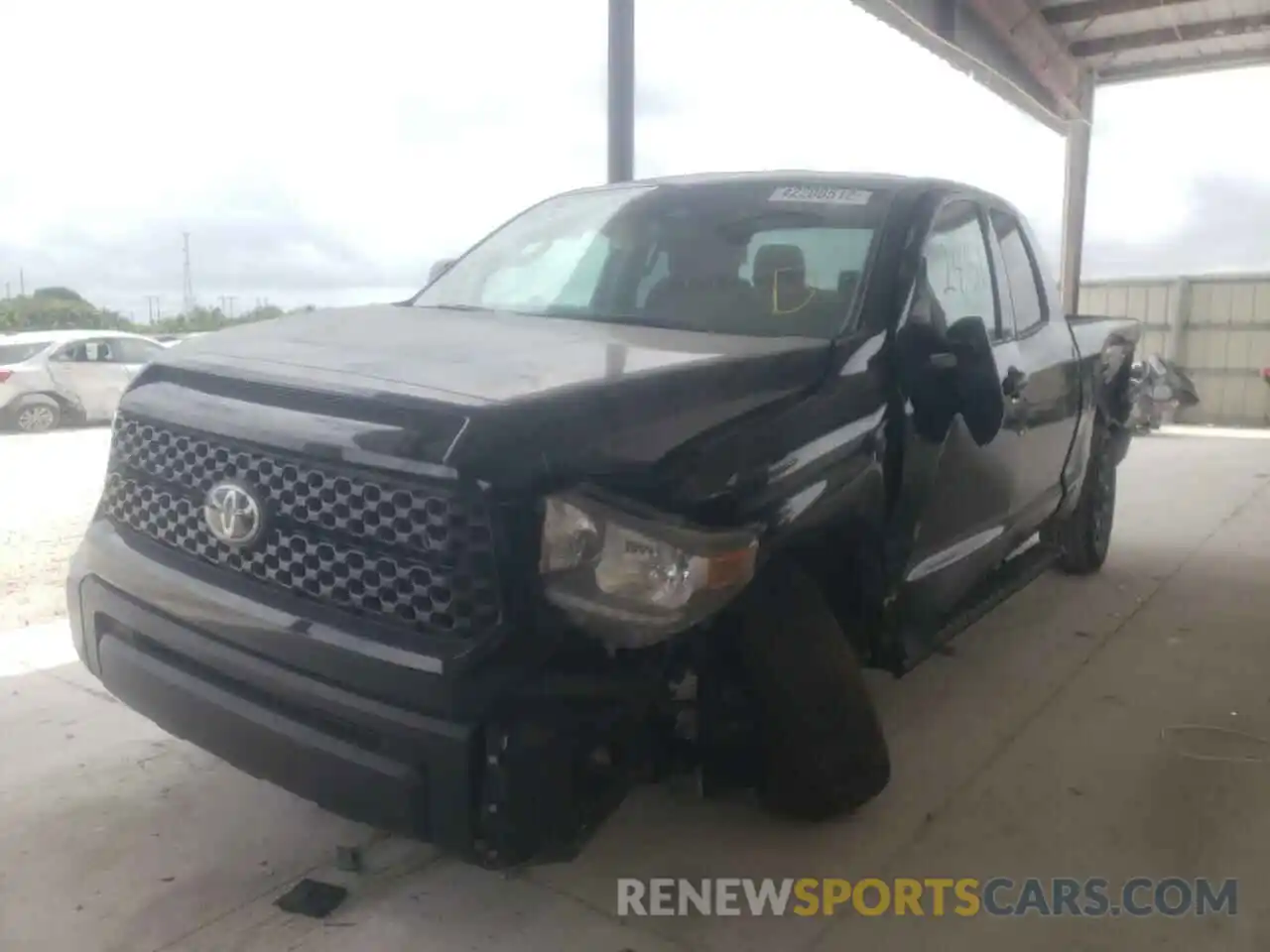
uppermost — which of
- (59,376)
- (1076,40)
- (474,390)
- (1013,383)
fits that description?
(1076,40)

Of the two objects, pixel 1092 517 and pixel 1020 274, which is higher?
pixel 1020 274

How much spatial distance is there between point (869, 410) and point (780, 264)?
612 mm

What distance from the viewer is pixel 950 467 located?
9.77 ft

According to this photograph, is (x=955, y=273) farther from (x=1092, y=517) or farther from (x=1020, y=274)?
(x=1092, y=517)

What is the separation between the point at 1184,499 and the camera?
7582mm

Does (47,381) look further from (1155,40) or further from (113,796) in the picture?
(1155,40)

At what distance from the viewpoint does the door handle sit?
3311 millimetres

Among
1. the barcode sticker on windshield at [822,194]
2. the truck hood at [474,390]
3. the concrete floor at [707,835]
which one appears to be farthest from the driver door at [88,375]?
the barcode sticker on windshield at [822,194]

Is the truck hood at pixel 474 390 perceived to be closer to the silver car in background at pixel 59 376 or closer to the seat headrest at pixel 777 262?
the seat headrest at pixel 777 262

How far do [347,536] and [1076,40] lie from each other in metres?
12.1

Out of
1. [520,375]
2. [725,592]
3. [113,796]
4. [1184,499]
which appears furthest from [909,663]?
[1184,499]

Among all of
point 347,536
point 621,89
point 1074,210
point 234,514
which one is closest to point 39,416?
point 621,89

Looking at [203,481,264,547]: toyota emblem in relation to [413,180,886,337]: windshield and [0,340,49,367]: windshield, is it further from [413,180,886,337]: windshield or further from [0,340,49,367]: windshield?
[0,340,49,367]: windshield

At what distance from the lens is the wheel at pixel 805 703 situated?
2.27 m
